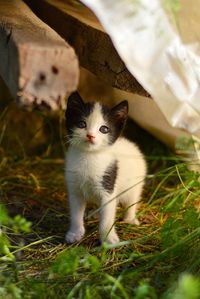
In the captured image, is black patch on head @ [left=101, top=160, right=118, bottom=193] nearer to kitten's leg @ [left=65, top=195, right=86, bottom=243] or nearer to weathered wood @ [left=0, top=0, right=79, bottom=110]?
kitten's leg @ [left=65, top=195, right=86, bottom=243]

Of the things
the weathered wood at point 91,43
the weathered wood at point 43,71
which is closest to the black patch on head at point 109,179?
the weathered wood at point 91,43

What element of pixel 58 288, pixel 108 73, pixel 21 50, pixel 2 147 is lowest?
pixel 2 147

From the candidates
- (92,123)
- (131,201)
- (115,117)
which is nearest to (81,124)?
(92,123)

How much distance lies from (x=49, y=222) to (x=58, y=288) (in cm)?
75

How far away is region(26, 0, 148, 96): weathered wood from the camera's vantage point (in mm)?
2422

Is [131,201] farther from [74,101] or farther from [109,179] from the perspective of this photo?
[74,101]

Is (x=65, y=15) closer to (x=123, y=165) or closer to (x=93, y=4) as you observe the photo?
(x=93, y=4)

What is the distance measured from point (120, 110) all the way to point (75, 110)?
0.63ft

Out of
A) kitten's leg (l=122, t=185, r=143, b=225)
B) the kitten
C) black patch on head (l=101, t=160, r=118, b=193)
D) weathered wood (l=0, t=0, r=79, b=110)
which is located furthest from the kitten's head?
weathered wood (l=0, t=0, r=79, b=110)

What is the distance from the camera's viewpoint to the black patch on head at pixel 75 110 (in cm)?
251

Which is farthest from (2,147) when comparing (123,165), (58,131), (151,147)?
(123,165)

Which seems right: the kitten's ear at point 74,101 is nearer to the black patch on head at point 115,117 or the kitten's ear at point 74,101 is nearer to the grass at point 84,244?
the black patch on head at point 115,117

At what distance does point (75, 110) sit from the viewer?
2.52m

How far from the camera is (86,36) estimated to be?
250cm
